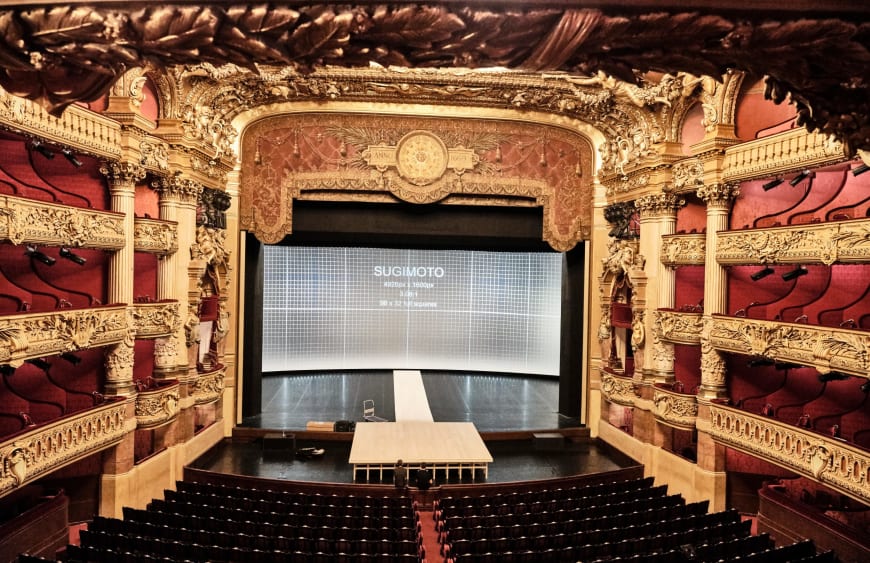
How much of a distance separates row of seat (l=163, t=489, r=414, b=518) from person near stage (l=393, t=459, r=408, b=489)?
1.27 metres

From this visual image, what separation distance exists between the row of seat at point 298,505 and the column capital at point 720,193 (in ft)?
31.1

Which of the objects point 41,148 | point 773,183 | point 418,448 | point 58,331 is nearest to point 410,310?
point 418,448

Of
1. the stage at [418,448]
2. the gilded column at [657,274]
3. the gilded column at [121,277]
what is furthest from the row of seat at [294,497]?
the gilded column at [657,274]

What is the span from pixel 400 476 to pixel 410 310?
38.7 feet

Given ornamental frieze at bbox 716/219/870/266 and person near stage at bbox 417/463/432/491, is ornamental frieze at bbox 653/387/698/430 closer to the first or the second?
ornamental frieze at bbox 716/219/870/266

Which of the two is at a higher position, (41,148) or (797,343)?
(41,148)

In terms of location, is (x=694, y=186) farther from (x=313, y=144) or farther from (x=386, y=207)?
(x=313, y=144)

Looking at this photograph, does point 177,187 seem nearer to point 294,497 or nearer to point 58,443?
point 58,443

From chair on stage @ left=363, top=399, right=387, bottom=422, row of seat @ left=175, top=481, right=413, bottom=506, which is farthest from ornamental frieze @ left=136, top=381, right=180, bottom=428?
chair on stage @ left=363, top=399, right=387, bottom=422

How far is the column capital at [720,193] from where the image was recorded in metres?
12.5

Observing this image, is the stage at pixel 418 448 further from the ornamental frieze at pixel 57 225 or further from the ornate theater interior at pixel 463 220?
the ornamental frieze at pixel 57 225

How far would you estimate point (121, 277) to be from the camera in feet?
37.2

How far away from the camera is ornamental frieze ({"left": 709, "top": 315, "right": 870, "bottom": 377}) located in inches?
361

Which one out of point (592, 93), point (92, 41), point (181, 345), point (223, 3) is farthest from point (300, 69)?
point (592, 93)
